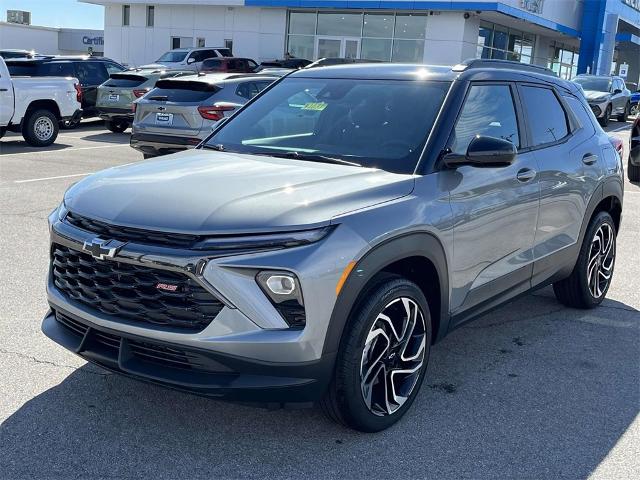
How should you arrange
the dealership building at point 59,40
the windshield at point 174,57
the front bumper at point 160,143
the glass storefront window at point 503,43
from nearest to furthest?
the front bumper at point 160,143
the windshield at point 174,57
the glass storefront window at point 503,43
the dealership building at point 59,40

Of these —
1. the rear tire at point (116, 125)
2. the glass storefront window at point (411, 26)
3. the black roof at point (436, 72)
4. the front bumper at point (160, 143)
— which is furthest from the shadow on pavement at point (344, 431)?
the glass storefront window at point (411, 26)

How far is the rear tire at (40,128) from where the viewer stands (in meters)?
14.6

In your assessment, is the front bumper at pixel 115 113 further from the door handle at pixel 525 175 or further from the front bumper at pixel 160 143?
the door handle at pixel 525 175

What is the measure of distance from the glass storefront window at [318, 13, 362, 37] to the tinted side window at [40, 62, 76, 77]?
17.8 metres

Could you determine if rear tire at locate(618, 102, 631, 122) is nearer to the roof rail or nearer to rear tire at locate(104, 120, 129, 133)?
rear tire at locate(104, 120, 129, 133)

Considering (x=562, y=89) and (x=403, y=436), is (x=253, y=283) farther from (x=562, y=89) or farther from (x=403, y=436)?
(x=562, y=89)

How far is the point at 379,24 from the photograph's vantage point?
33.6 meters

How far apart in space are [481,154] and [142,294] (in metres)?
1.88

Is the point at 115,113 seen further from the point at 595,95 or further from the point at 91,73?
the point at 595,95

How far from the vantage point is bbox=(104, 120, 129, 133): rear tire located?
18267mm

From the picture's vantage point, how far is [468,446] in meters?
3.57

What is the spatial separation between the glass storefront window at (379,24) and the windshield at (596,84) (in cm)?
950

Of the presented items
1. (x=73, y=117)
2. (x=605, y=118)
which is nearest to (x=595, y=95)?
(x=605, y=118)

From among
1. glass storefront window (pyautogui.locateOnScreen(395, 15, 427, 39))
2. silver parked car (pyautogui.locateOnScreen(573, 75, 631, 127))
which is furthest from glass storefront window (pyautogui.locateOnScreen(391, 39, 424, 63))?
silver parked car (pyautogui.locateOnScreen(573, 75, 631, 127))
